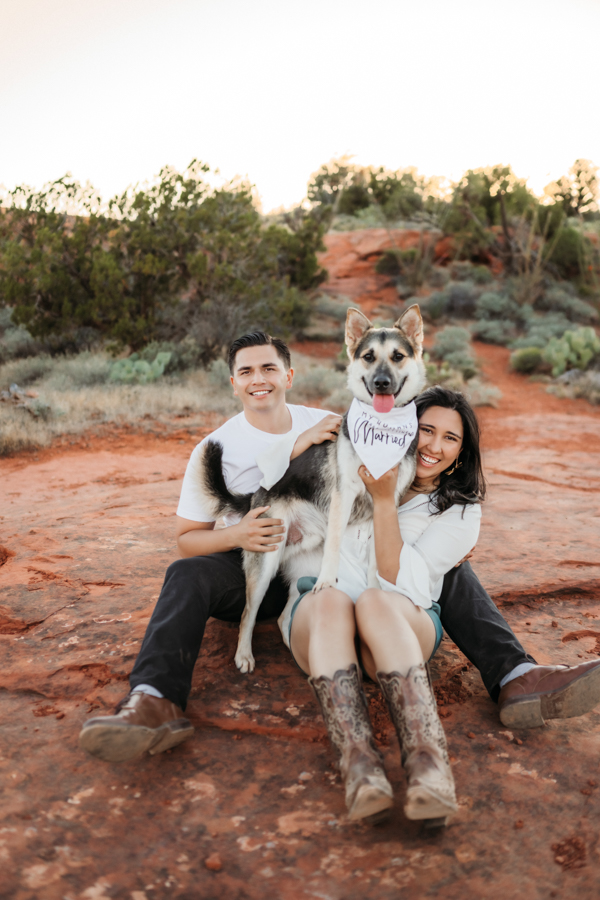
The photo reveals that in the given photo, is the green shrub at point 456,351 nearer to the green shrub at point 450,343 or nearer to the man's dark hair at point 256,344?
the green shrub at point 450,343

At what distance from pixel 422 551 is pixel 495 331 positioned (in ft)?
48.0

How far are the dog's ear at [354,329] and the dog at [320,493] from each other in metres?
0.17

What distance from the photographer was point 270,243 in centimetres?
1302

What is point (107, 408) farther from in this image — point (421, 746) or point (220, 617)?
point (421, 746)

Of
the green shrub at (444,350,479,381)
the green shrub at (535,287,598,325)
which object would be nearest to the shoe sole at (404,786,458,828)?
the green shrub at (444,350,479,381)

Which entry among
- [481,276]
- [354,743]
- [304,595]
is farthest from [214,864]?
[481,276]

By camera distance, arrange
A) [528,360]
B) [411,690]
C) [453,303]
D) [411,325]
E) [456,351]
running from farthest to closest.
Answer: [453,303] < [456,351] < [528,360] < [411,325] < [411,690]

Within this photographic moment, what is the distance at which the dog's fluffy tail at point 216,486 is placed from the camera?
9.64 feet

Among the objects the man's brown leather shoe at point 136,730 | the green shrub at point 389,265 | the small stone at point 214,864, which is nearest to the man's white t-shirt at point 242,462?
the man's brown leather shoe at point 136,730

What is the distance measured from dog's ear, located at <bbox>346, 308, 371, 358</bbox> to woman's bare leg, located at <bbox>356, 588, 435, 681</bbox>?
1549 mm

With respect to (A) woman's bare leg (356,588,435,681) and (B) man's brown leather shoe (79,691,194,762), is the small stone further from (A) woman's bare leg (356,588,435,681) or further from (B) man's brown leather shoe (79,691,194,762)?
(A) woman's bare leg (356,588,435,681)

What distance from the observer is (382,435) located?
2.79 meters

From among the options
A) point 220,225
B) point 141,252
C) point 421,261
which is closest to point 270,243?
point 220,225

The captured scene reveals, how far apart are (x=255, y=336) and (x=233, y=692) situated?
5.53 ft
